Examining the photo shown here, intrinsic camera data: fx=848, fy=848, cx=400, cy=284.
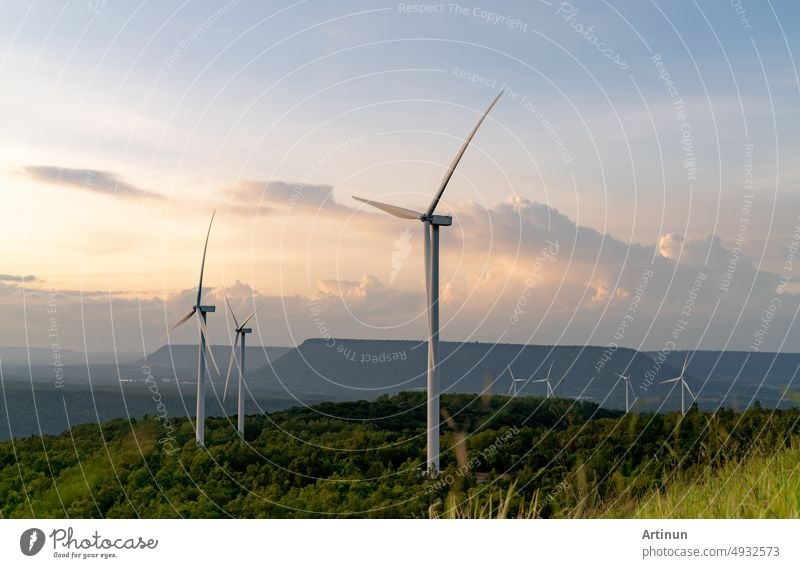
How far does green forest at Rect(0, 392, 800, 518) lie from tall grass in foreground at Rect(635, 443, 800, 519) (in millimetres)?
33

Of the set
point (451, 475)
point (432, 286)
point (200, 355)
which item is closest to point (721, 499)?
point (451, 475)

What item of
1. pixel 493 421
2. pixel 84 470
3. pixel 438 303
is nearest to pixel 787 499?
pixel 438 303

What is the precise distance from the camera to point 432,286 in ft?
117

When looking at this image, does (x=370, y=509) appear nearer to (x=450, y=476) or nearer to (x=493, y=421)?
(x=450, y=476)

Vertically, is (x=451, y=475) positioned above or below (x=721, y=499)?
below

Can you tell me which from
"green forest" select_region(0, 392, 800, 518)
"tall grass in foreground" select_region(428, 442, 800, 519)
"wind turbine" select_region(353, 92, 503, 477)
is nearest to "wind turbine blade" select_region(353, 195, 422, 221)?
"wind turbine" select_region(353, 92, 503, 477)

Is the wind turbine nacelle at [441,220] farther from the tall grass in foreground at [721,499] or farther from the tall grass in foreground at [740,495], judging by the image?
the tall grass in foreground at [740,495]

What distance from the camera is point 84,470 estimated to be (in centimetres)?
3703
